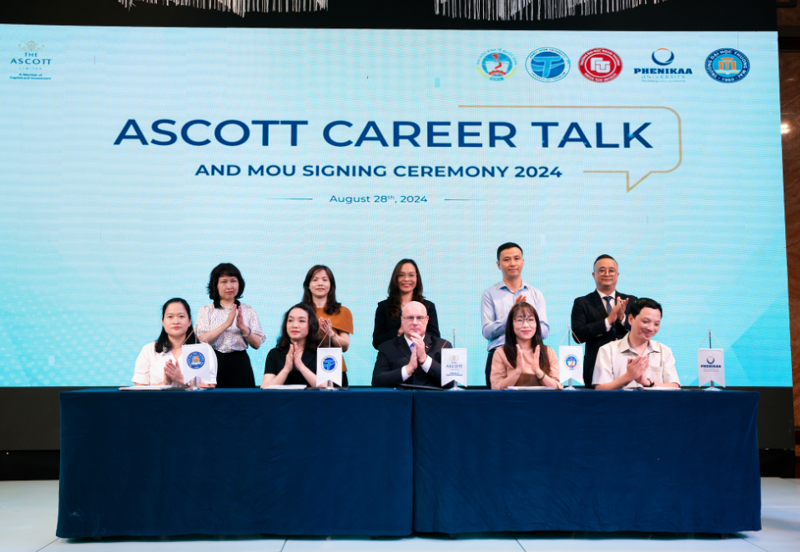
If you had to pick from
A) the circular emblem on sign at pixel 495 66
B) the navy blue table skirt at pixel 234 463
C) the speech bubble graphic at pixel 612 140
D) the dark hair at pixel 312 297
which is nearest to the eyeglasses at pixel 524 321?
the navy blue table skirt at pixel 234 463

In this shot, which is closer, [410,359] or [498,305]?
[410,359]

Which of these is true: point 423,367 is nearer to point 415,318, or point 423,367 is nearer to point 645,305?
point 415,318

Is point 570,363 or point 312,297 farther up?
point 312,297

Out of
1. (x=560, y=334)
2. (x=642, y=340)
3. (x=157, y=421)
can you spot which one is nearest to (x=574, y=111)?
(x=560, y=334)

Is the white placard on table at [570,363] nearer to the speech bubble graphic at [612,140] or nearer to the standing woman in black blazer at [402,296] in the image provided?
the standing woman in black blazer at [402,296]

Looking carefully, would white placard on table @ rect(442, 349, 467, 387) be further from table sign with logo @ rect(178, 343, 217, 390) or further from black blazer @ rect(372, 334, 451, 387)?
table sign with logo @ rect(178, 343, 217, 390)

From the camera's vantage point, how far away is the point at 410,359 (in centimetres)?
333

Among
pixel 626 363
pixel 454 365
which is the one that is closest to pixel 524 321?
pixel 454 365

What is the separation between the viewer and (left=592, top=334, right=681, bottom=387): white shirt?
335 cm

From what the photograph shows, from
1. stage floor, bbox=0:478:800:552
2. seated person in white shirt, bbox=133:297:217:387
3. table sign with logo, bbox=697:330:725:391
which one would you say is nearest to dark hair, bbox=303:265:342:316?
seated person in white shirt, bbox=133:297:217:387

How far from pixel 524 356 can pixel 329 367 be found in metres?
0.95

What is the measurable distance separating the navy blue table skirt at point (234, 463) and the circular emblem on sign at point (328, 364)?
6.6 inches

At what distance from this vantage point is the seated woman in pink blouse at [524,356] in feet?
10.5

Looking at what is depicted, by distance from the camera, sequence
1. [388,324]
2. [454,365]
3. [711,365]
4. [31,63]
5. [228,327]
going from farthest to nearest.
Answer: [31,63] → [388,324] → [228,327] → [711,365] → [454,365]
